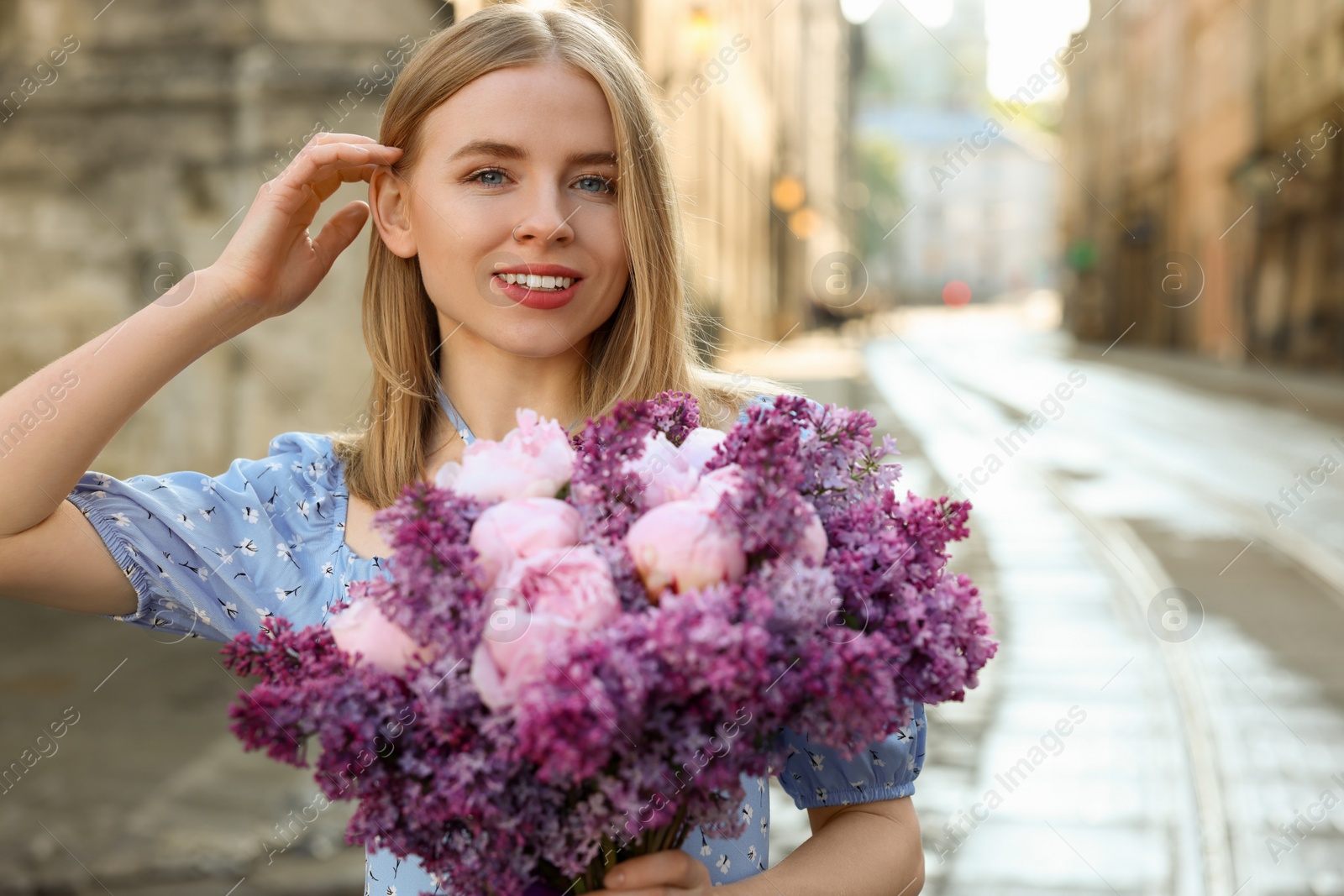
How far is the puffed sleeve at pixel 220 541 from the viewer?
170cm

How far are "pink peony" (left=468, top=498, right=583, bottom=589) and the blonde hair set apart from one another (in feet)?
1.84

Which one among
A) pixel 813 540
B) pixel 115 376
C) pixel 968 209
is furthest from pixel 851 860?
pixel 968 209

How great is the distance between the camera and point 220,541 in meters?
1.78

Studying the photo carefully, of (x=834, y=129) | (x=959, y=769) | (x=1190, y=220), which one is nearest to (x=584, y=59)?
(x=959, y=769)

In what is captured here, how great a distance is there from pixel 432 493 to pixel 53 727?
16.3 feet

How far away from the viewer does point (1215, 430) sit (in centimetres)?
1513

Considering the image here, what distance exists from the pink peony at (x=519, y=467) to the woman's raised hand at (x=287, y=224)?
0.63 m

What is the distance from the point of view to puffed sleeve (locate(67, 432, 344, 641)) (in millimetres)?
1703

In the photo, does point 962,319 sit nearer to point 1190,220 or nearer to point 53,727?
point 1190,220

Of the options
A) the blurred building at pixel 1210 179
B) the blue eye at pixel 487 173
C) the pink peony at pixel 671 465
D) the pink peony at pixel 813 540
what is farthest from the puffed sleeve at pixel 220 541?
the blurred building at pixel 1210 179

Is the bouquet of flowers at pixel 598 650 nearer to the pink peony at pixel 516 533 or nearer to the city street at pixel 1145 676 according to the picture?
the pink peony at pixel 516 533

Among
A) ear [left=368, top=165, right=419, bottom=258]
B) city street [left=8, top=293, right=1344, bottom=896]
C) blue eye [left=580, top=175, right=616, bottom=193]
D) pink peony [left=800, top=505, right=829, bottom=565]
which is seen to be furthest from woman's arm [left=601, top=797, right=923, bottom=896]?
city street [left=8, top=293, right=1344, bottom=896]

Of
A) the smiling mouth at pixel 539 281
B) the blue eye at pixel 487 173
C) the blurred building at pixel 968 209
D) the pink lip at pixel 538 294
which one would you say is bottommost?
the blurred building at pixel 968 209

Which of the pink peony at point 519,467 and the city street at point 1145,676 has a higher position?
the pink peony at point 519,467
